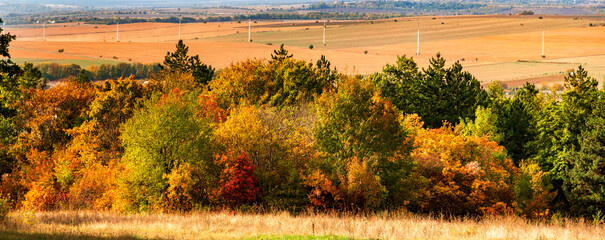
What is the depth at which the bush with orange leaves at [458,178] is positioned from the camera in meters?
47.5

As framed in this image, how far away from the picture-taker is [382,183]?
43.1 meters

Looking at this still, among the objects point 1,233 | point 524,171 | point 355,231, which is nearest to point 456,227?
point 355,231

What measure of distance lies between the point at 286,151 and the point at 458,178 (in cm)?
1341

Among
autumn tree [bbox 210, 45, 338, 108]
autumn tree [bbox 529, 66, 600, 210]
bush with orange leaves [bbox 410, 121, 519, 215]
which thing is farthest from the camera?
autumn tree [bbox 210, 45, 338, 108]

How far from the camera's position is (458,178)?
49.9 m

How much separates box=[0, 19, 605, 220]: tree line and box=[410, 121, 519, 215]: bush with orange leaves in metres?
0.13

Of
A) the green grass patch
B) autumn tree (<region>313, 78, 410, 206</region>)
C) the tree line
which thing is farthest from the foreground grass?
the green grass patch

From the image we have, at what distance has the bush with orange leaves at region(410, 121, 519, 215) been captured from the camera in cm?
4747

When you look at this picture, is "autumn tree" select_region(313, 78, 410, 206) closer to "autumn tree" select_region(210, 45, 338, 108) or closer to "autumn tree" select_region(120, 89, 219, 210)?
"autumn tree" select_region(120, 89, 219, 210)

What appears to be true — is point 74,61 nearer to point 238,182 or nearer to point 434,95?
point 434,95

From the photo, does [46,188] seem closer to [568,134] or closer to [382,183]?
[382,183]

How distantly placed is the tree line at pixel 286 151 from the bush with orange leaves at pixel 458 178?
133 mm

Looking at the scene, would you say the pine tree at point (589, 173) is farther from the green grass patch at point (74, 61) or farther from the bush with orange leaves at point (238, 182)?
the green grass patch at point (74, 61)

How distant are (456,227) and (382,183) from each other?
42.2 ft
